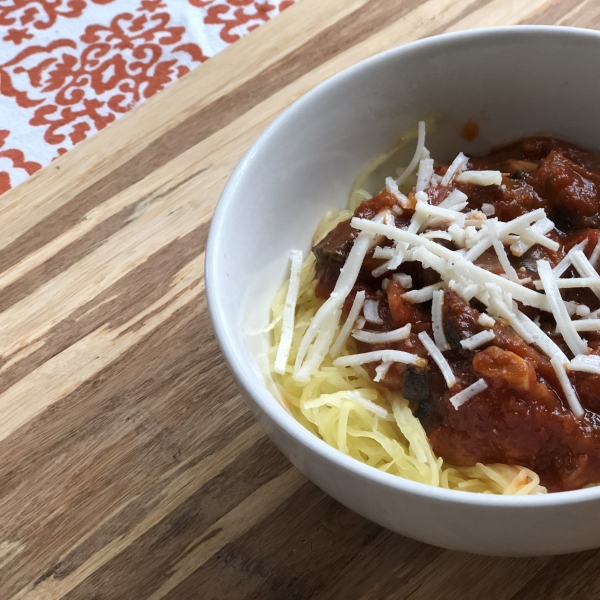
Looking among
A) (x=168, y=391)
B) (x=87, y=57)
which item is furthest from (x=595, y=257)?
(x=87, y=57)

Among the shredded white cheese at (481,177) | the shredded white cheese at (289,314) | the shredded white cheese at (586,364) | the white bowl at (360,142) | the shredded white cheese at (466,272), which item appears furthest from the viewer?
the shredded white cheese at (481,177)

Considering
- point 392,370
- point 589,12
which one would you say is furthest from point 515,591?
point 589,12

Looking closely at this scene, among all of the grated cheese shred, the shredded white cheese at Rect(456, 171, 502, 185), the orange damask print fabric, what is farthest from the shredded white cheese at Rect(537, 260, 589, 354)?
the orange damask print fabric

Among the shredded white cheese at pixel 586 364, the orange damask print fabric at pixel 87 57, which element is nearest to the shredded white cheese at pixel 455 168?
the shredded white cheese at pixel 586 364

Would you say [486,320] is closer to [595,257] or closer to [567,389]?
[567,389]

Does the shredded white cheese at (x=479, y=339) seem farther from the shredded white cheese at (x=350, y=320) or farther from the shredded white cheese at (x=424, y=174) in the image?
the shredded white cheese at (x=424, y=174)

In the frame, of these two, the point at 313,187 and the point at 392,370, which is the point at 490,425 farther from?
the point at 313,187
